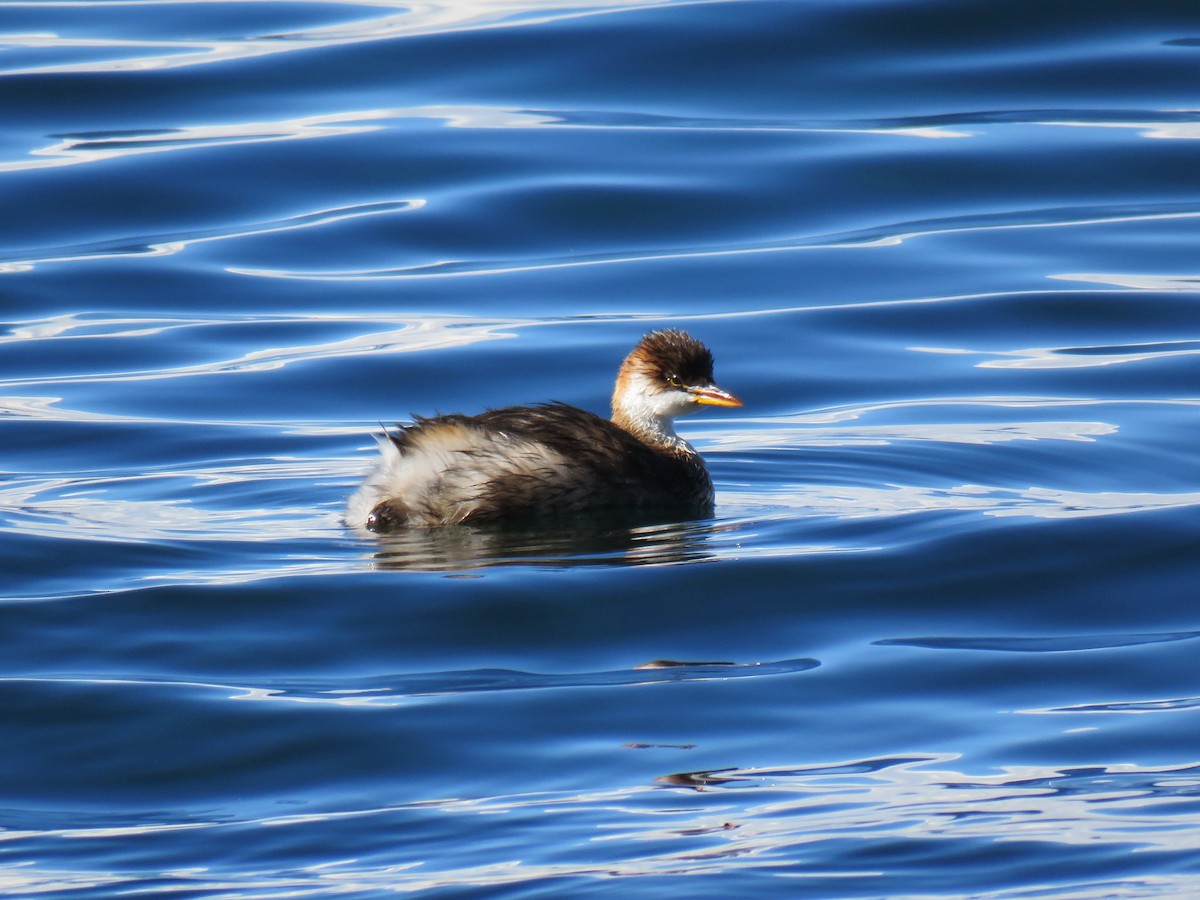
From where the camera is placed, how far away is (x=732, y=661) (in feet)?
22.4

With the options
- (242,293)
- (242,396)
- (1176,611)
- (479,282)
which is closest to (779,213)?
(479,282)

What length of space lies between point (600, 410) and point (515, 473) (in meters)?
2.87

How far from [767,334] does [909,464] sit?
129 inches

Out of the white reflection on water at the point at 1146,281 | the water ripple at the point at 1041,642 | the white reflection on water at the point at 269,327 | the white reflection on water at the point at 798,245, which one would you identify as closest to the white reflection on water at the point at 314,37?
the white reflection on water at the point at 798,245

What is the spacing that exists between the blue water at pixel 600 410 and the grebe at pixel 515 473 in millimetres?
209

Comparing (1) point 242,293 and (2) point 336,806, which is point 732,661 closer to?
(2) point 336,806

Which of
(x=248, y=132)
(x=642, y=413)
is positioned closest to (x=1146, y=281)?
(x=642, y=413)

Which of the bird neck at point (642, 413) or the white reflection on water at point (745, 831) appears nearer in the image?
the white reflection on water at point (745, 831)

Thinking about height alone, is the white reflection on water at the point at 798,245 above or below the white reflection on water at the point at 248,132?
below

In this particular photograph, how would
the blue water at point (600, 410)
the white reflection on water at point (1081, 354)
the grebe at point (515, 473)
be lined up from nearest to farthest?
the blue water at point (600, 410), the grebe at point (515, 473), the white reflection on water at point (1081, 354)

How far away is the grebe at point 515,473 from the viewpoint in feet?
28.2

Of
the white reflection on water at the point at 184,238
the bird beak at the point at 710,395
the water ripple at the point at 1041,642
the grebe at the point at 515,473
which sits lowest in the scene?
the water ripple at the point at 1041,642

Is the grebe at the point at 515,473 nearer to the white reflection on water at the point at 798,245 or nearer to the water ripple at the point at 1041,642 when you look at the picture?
the water ripple at the point at 1041,642

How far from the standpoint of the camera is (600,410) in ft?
37.6
